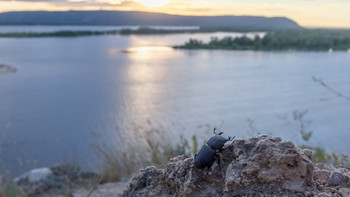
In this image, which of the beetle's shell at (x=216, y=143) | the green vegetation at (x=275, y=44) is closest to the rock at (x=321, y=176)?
the beetle's shell at (x=216, y=143)

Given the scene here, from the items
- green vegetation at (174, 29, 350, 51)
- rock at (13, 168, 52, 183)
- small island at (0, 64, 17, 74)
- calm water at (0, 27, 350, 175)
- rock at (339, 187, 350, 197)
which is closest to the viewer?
rock at (339, 187, 350, 197)

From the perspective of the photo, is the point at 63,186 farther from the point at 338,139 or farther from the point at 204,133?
the point at 338,139

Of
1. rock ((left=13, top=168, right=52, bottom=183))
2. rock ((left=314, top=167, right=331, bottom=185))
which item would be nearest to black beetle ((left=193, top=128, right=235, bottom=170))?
rock ((left=314, top=167, right=331, bottom=185))

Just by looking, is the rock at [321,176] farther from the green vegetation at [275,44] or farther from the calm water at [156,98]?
the green vegetation at [275,44]

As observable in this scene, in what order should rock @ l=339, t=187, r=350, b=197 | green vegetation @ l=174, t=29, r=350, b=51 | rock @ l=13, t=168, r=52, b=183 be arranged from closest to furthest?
rock @ l=339, t=187, r=350, b=197 < rock @ l=13, t=168, r=52, b=183 < green vegetation @ l=174, t=29, r=350, b=51

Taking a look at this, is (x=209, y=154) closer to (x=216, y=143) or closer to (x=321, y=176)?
(x=216, y=143)

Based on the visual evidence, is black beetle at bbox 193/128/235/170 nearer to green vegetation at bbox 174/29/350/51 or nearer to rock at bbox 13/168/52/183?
rock at bbox 13/168/52/183
